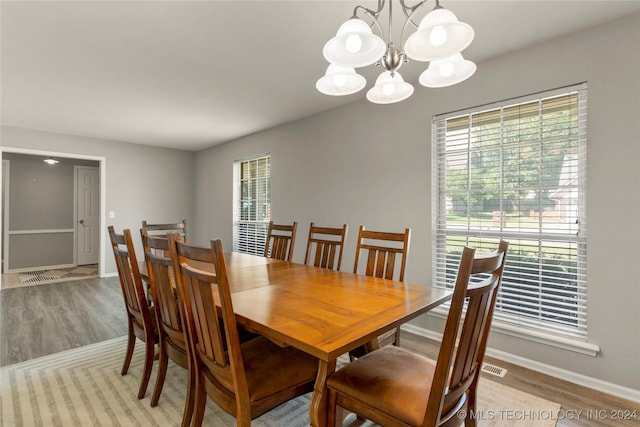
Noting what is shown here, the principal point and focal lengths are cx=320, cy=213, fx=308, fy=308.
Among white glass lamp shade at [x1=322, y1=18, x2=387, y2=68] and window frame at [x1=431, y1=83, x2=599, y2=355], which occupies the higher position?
white glass lamp shade at [x1=322, y1=18, x2=387, y2=68]

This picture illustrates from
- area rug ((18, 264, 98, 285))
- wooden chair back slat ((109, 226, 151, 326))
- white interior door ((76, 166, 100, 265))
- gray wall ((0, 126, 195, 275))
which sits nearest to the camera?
wooden chair back slat ((109, 226, 151, 326))

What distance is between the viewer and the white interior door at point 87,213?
6566 mm

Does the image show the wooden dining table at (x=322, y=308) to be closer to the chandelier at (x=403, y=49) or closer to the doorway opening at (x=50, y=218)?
the chandelier at (x=403, y=49)

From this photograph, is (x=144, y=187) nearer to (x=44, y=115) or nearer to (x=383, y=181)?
(x=44, y=115)

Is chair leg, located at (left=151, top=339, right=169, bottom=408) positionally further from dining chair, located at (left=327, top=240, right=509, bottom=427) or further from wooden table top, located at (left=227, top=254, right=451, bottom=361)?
dining chair, located at (left=327, top=240, right=509, bottom=427)

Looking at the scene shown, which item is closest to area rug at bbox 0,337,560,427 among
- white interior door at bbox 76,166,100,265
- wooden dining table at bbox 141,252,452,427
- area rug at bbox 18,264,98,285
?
wooden dining table at bbox 141,252,452,427

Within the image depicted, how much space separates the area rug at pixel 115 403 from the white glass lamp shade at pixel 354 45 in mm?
1909

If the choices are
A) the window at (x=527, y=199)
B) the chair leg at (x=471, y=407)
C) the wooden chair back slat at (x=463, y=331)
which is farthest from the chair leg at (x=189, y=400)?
the window at (x=527, y=199)

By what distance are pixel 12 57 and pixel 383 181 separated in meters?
3.41

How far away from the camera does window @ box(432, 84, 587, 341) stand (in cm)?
223

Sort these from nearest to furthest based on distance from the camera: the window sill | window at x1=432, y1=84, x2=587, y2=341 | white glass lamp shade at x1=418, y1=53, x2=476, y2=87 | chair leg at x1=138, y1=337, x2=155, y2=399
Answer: white glass lamp shade at x1=418, y1=53, x2=476, y2=87, chair leg at x1=138, y1=337, x2=155, y2=399, the window sill, window at x1=432, y1=84, x2=587, y2=341

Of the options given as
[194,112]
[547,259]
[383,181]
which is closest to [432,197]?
[383,181]

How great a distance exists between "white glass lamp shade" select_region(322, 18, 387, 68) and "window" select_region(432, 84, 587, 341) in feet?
5.62

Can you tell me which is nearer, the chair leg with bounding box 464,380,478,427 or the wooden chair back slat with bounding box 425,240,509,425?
the wooden chair back slat with bounding box 425,240,509,425
